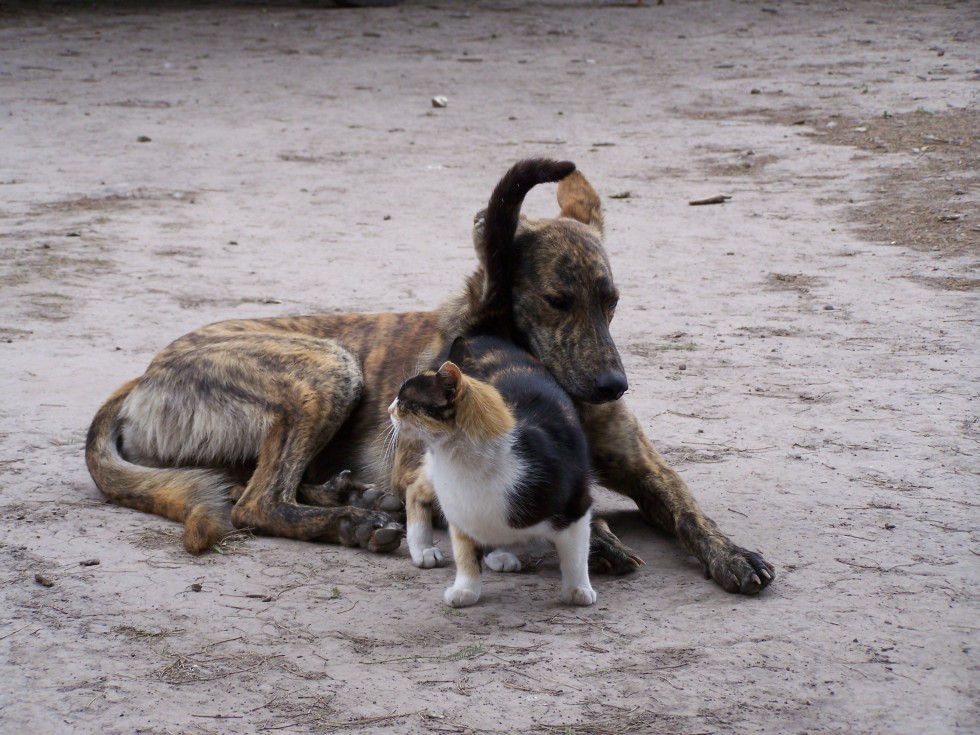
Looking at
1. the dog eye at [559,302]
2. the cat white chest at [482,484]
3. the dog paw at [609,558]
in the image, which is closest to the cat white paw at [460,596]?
the cat white chest at [482,484]

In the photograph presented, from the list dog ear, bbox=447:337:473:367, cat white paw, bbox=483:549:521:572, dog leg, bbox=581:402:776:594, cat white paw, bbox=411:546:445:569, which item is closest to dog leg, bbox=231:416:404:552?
cat white paw, bbox=411:546:445:569

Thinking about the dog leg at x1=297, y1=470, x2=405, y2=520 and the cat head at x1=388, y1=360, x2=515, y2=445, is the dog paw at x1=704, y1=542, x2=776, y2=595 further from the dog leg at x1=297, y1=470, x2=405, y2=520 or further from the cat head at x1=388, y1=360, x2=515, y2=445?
the dog leg at x1=297, y1=470, x2=405, y2=520

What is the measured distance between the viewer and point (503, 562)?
3.98 m

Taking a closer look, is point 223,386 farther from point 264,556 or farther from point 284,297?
point 284,297

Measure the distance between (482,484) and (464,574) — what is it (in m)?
0.41

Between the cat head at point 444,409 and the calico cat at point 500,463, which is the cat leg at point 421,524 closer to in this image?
the calico cat at point 500,463

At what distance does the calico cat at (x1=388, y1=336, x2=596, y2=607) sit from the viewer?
10.6 feet

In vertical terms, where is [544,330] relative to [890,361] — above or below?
above

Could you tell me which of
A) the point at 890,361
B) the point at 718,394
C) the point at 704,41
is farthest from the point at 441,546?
the point at 704,41

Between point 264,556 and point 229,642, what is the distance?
2.56 feet

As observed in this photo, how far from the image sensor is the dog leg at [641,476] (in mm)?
4008

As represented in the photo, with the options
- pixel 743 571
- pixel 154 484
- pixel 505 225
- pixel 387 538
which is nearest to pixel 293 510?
pixel 387 538

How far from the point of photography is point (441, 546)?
4.30 meters

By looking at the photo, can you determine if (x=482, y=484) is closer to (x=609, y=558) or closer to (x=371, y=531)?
(x=609, y=558)
